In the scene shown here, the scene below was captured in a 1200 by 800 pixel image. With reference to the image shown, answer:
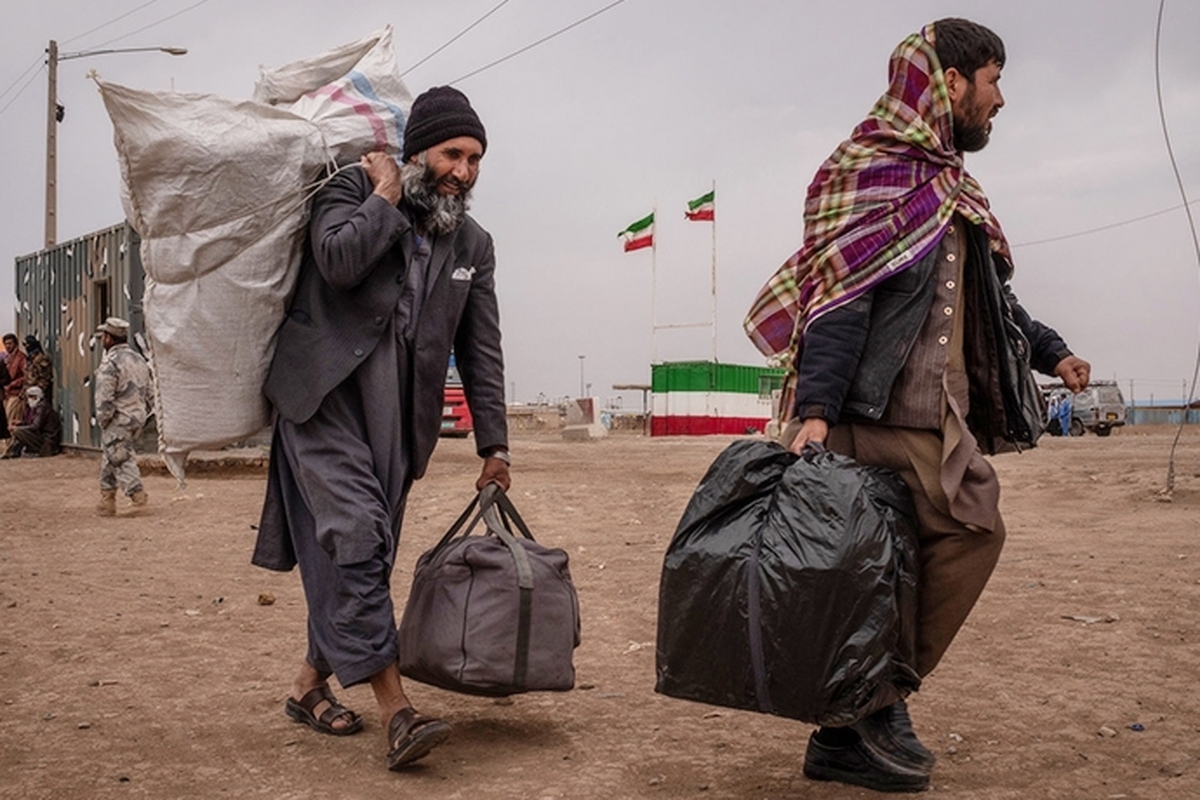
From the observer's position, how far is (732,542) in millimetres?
2936

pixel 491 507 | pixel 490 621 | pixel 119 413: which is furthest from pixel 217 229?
pixel 119 413

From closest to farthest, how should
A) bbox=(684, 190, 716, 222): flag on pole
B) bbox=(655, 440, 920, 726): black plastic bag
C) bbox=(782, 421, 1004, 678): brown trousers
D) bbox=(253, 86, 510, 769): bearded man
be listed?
bbox=(655, 440, 920, 726): black plastic bag → bbox=(782, 421, 1004, 678): brown trousers → bbox=(253, 86, 510, 769): bearded man → bbox=(684, 190, 716, 222): flag on pole

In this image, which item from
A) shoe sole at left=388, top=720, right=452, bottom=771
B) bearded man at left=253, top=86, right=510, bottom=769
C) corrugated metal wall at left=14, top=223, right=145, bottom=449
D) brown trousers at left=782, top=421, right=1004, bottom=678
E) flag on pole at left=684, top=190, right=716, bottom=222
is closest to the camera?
brown trousers at left=782, top=421, right=1004, bottom=678

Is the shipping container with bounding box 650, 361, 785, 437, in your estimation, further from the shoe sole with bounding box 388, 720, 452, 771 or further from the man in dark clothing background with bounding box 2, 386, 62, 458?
the shoe sole with bounding box 388, 720, 452, 771

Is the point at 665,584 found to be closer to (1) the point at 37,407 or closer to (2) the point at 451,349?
(2) the point at 451,349

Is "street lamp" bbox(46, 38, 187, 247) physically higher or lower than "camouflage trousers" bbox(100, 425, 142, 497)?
higher

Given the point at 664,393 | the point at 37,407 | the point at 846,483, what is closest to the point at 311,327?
the point at 846,483

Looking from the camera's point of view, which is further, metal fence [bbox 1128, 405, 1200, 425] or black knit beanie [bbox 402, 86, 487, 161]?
metal fence [bbox 1128, 405, 1200, 425]

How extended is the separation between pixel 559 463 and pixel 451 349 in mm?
13004

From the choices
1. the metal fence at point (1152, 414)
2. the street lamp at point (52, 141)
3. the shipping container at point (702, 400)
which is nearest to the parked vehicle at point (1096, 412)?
the shipping container at point (702, 400)

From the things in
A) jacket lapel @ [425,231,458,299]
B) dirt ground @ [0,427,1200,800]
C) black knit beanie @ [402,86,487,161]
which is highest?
black knit beanie @ [402,86,487,161]

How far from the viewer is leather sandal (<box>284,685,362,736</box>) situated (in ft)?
12.3

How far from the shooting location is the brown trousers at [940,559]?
309 cm

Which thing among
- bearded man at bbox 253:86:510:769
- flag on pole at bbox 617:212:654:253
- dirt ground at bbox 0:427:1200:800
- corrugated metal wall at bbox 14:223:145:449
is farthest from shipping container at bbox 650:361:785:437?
bearded man at bbox 253:86:510:769
